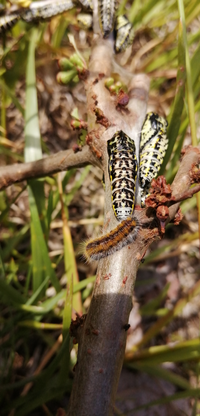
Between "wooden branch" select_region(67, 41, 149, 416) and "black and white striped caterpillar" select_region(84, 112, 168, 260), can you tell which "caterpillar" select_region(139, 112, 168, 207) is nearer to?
"black and white striped caterpillar" select_region(84, 112, 168, 260)

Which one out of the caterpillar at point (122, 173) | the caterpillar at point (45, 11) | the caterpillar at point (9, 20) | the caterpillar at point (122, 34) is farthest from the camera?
the caterpillar at point (9, 20)

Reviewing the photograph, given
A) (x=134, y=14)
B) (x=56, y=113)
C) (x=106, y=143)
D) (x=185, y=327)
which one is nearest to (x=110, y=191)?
(x=106, y=143)

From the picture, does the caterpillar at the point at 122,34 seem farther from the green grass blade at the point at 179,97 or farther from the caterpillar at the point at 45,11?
the green grass blade at the point at 179,97

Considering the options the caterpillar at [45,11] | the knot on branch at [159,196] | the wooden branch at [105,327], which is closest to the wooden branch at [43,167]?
the wooden branch at [105,327]

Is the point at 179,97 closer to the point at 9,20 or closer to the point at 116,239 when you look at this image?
the point at 116,239

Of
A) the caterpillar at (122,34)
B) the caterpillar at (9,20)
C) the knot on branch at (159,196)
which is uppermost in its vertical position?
the caterpillar at (9,20)

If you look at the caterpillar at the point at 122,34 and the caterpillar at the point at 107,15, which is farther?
the caterpillar at the point at 122,34

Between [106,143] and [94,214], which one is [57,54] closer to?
[94,214]
